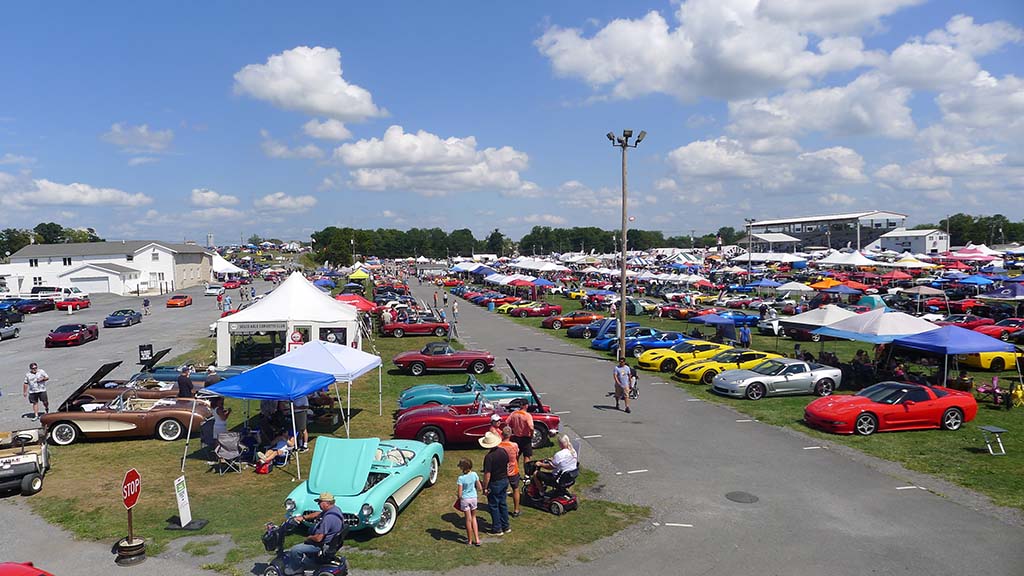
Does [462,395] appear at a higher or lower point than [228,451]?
higher

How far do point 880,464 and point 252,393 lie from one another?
1224cm

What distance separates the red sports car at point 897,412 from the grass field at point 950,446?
0.72 ft

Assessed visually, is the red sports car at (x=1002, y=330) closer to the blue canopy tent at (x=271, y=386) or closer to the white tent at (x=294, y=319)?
the white tent at (x=294, y=319)

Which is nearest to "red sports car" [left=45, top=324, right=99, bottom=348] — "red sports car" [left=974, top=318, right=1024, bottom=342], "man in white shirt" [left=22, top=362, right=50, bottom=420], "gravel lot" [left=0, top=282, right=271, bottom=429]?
"gravel lot" [left=0, top=282, right=271, bottom=429]

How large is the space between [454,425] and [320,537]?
5915 millimetres

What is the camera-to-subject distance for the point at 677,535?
890 cm

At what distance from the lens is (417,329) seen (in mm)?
33219

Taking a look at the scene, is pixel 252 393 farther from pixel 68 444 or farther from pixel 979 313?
pixel 979 313

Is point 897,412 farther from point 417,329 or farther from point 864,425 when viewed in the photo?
point 417,329

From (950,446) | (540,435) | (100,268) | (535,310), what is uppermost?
(100,268)

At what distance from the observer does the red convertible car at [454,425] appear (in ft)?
43.3

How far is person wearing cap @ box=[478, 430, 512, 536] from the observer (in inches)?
350

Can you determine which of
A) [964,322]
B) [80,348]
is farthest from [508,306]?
[964,322]

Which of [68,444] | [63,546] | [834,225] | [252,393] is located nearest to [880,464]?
[252,393]
